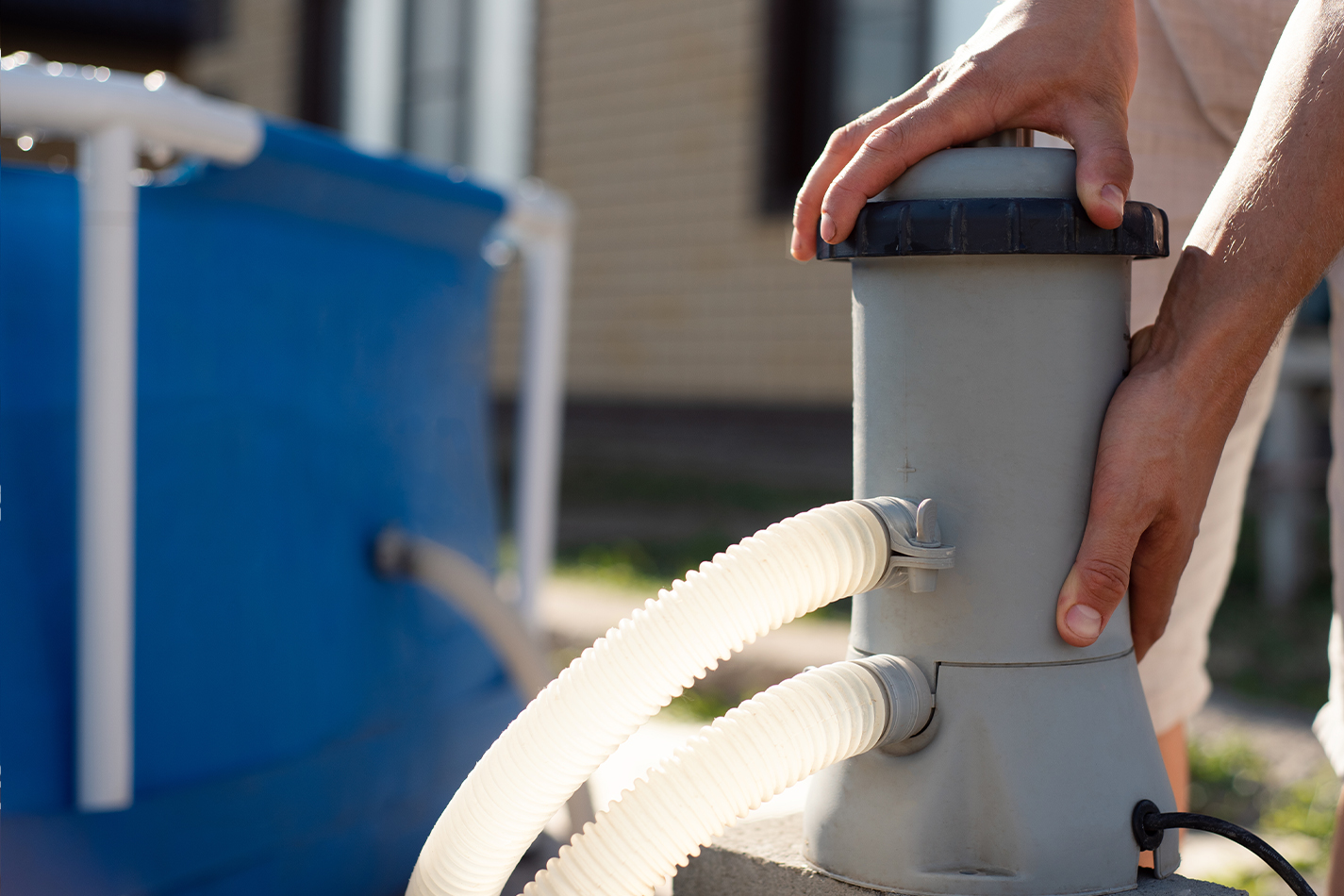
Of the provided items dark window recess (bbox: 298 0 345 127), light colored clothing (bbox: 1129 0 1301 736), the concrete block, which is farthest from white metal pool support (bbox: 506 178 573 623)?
dark window recess (bbox: 298 0 345 127)

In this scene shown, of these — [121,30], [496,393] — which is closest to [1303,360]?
[496,393]

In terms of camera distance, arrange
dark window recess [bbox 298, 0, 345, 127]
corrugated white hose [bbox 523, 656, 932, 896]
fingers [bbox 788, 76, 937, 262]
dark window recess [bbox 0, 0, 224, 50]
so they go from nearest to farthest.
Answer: corrugated white hose [bbox 523, 656, 932, 896] < fingers [bbox 788, 76, 937, 262] < dark window recess [bbox 298, 0, 345, 127] < dark window recess [bbox 0, 0, 224, 50]

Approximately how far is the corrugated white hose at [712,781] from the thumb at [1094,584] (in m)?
0.16

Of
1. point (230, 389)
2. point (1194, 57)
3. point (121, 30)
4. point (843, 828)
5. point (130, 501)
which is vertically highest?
point (121, 30)

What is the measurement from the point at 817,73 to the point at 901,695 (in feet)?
19.8

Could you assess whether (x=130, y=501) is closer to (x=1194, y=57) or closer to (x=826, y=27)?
(x=1194, y=57)

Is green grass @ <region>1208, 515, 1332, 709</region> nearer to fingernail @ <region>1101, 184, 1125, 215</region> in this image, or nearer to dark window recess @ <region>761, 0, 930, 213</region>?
fingernail @ <region>1101, 184, 1125, 215</region>

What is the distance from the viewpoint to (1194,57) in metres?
1.50

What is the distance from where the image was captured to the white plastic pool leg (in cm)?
143

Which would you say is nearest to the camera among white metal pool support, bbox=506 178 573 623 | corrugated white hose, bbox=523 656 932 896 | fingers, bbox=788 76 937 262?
corrugated white hose, bbox=523 656 932 896

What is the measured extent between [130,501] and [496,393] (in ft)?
23.1

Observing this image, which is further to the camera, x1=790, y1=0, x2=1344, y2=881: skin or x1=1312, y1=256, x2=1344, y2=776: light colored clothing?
x1=1312, y1=256, x2=1344, y2=776: light colored clothing

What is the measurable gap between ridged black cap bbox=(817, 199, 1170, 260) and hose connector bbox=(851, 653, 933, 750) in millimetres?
314

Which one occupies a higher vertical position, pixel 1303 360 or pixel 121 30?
pixel 121 30
